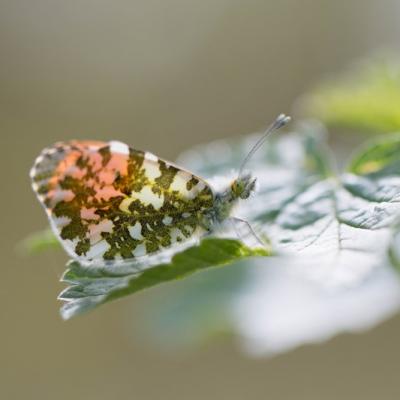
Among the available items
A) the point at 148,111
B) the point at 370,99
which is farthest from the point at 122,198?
the point at 148,111

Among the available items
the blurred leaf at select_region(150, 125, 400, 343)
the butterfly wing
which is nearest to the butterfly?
the butterfly wing

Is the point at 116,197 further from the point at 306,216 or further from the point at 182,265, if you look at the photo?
the point at 182,265

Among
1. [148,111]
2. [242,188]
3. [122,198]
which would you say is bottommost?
[242,188]

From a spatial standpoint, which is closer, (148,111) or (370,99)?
(370,99)

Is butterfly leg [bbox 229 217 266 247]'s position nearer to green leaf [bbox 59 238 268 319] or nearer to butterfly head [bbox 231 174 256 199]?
butterfly head [bbox 231 174 256 199]

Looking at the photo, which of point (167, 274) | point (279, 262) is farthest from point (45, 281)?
point (167, 274)

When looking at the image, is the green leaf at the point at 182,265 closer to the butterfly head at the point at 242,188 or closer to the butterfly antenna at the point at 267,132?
the butterfly head at the point at 242,188

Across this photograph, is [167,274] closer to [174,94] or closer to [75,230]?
[75,230]
